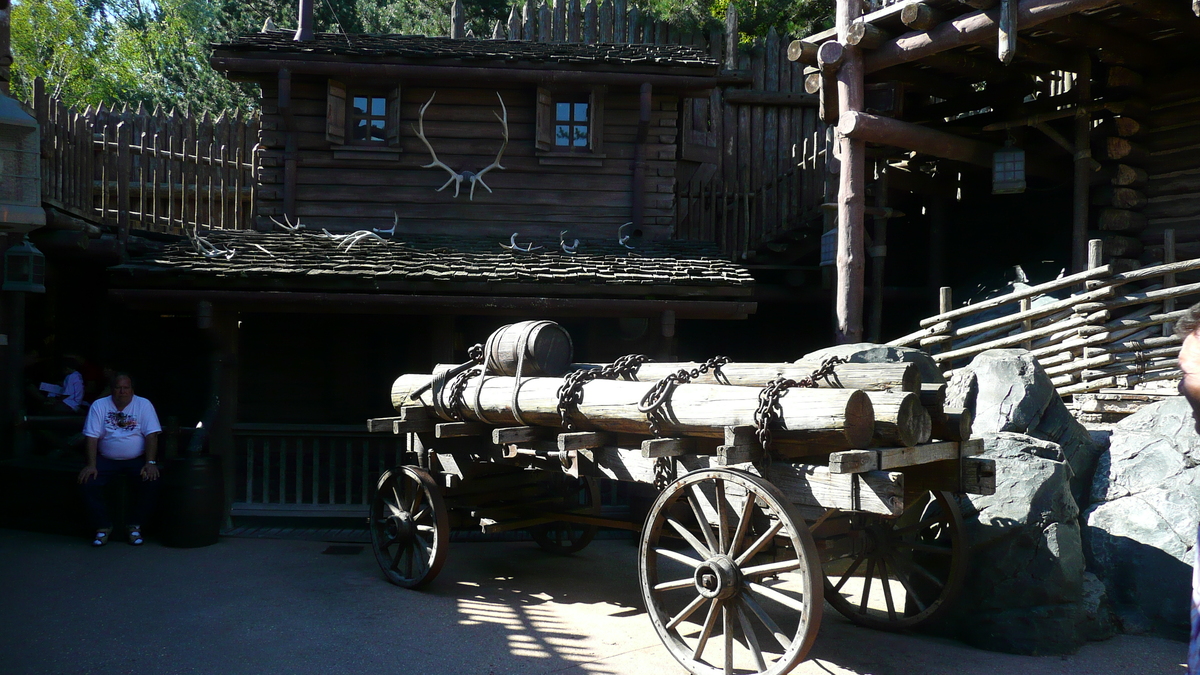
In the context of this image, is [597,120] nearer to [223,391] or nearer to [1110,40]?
[223,391]

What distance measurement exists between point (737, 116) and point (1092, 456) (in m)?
9.66

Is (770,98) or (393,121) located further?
(770,98)

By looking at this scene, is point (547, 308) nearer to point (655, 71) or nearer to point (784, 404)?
point (655, 71)

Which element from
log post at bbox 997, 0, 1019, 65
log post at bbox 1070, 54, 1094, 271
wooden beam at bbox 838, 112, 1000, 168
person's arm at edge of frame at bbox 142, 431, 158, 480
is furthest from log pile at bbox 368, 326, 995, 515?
log post at bbox 1070, 54, 1094, 271

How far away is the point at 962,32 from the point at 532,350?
5.42 meters

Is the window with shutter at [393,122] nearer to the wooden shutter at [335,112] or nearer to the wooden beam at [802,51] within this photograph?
the wooden shutter at [335,112]

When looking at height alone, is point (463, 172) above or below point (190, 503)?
above

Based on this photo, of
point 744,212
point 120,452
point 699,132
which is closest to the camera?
point 120,452

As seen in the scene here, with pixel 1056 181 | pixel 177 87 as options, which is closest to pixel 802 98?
pixel 1056 181

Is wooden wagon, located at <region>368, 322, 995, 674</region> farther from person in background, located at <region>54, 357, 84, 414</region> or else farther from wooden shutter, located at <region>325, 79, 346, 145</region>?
person in background, located at <region>54, 357, 84, 414</region>

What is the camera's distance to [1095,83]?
10.3m

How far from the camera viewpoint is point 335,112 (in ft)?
33.4

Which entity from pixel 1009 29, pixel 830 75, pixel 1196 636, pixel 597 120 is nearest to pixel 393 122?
pixel 597 120

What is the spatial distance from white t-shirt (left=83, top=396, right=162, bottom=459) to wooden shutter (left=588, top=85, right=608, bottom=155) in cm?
573
